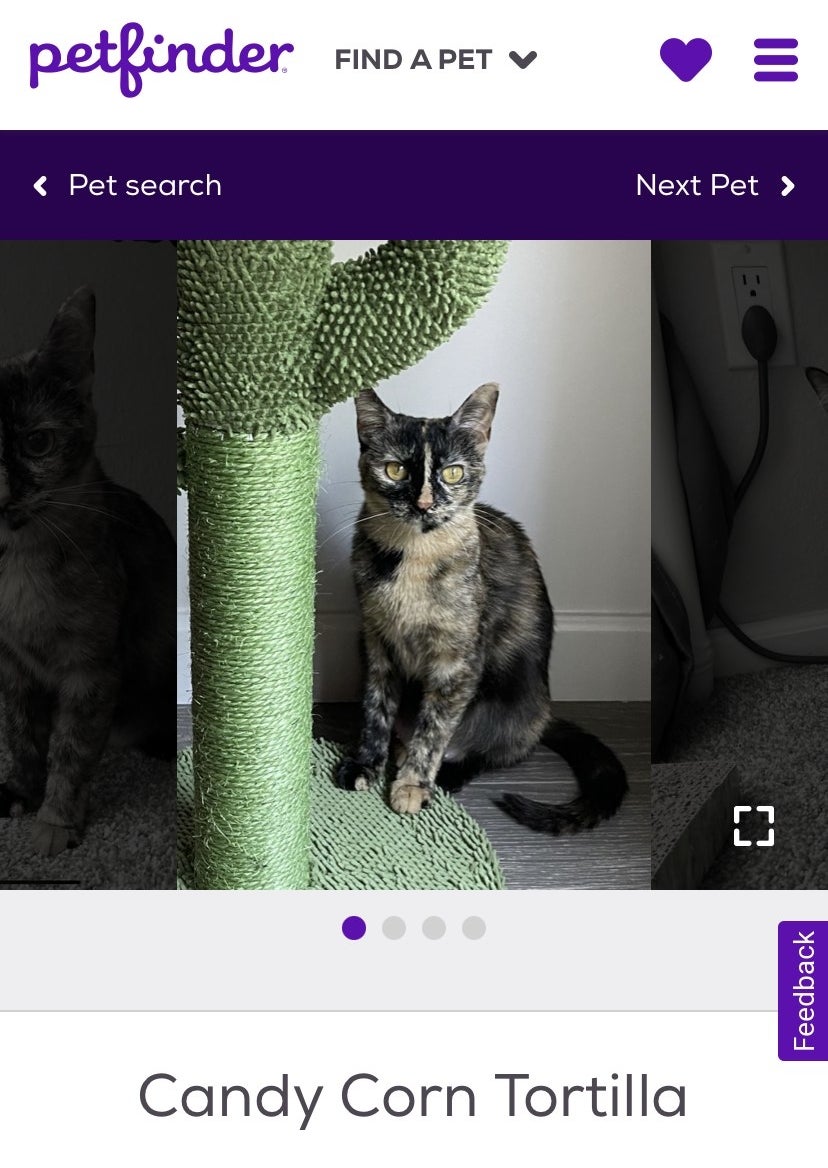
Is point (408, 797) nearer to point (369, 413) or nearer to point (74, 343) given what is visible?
point (369, 413)

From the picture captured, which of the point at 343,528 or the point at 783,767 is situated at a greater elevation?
the point at 343,528

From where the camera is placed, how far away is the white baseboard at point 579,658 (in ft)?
3.56

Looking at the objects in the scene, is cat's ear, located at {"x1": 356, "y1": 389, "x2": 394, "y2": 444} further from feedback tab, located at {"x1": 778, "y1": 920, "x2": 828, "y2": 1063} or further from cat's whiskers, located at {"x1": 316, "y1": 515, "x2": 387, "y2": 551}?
feedback tab, located at {"x1": 778, "y1": 920, "x2": 828, "y2": 1063}

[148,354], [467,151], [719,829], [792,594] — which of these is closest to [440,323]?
[467,151]

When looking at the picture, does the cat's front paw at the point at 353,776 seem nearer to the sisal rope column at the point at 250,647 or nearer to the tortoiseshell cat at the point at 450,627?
the tortoiseshell cat at the point at 450,627

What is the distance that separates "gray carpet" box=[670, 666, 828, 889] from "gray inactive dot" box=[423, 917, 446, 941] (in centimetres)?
22

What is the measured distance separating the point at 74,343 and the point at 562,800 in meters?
0.75

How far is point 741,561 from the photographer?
704 millimetres

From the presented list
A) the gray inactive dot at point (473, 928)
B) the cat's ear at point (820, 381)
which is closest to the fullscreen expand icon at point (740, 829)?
the gray inactive dot at point (473, 928)

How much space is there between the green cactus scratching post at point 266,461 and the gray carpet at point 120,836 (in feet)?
0.24

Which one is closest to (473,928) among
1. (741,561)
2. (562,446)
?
(741,561)

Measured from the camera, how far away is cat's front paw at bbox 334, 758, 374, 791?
1.06 m

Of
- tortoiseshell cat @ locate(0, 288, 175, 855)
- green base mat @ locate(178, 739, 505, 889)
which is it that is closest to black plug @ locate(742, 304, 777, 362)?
tortoiseshell cat @ locate(0, 288, 175, 855)
